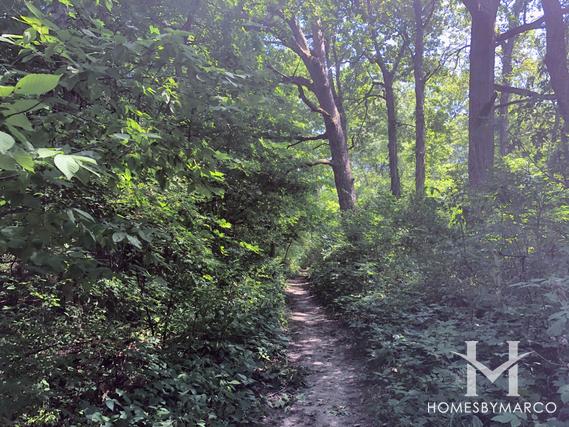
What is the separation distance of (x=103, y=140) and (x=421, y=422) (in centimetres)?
346

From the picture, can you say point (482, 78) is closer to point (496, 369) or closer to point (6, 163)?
point (496, 369)

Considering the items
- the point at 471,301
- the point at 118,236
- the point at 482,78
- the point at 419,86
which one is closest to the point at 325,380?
the point at 471,301

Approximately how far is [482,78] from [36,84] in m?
8.97

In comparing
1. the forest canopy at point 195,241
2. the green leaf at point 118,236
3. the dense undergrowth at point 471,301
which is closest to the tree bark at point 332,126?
the forest canopy at point 195,241

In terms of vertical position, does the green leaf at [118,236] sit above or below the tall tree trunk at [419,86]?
below

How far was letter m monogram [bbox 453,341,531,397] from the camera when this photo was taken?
132 inches

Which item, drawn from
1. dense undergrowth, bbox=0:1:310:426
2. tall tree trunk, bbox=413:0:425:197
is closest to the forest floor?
dense undergrowth, bbox=0:1:310:426

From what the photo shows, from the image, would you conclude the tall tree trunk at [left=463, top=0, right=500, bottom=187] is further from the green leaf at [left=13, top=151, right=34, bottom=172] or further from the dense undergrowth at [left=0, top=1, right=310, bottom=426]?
the green leaf at [left=13, top=151, right=34, bottom=172]

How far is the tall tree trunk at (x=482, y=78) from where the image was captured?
26.5 feet

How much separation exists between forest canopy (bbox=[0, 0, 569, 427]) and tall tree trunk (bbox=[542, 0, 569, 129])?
4cm

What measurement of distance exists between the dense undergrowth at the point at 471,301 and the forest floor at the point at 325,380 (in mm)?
322

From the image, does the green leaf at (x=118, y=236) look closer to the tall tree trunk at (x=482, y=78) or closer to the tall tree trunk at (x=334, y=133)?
the tall tree trunk at (x=482, y=78)

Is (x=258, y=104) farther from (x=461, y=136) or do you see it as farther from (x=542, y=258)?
(x=461, y=136)

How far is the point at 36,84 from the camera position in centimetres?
134
